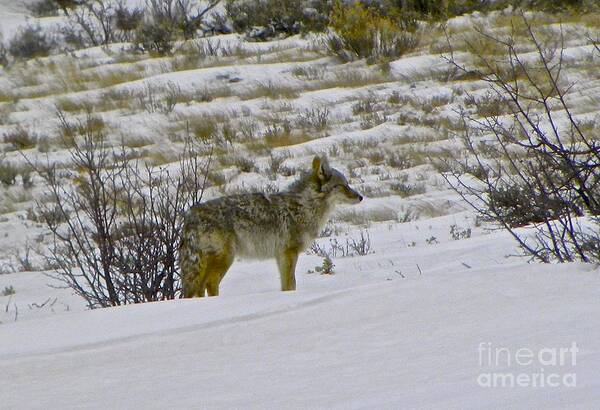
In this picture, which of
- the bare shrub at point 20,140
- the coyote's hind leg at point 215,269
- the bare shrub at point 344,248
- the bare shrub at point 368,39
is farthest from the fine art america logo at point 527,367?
the bare shrub at point 368,39

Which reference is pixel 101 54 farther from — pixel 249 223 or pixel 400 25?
pixel 249 223

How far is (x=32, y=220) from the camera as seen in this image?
12.6 metres

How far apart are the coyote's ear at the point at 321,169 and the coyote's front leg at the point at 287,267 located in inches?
28.4

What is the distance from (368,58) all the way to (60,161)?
24.6ft

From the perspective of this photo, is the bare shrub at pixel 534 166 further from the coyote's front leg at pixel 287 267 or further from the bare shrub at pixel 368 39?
the bare shrub at pixel 368 39

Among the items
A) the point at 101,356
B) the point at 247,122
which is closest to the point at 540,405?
the point at 101,356

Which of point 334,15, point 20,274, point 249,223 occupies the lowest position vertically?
point 20,274

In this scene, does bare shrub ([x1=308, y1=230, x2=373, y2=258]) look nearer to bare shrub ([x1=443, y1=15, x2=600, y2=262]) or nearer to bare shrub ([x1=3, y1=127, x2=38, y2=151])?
bare shrub ([x1=443, y1=15, x2=600, y2=262])

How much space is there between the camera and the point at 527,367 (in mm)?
3143

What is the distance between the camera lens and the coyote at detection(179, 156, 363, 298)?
7.12m

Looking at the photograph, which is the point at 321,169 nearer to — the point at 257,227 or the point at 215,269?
the point at 257,227

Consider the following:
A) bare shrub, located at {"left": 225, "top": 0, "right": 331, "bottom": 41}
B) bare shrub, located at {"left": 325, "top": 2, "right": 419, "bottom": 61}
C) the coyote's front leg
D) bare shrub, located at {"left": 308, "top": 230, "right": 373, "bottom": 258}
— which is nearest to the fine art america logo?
the coyote's front leg

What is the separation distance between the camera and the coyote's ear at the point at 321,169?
7.97 m

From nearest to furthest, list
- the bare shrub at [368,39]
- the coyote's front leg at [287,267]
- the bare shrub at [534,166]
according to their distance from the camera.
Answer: the bare shrub at [534,166], the coyote's front leg at [287,267], the bare shrub at [368,39]
